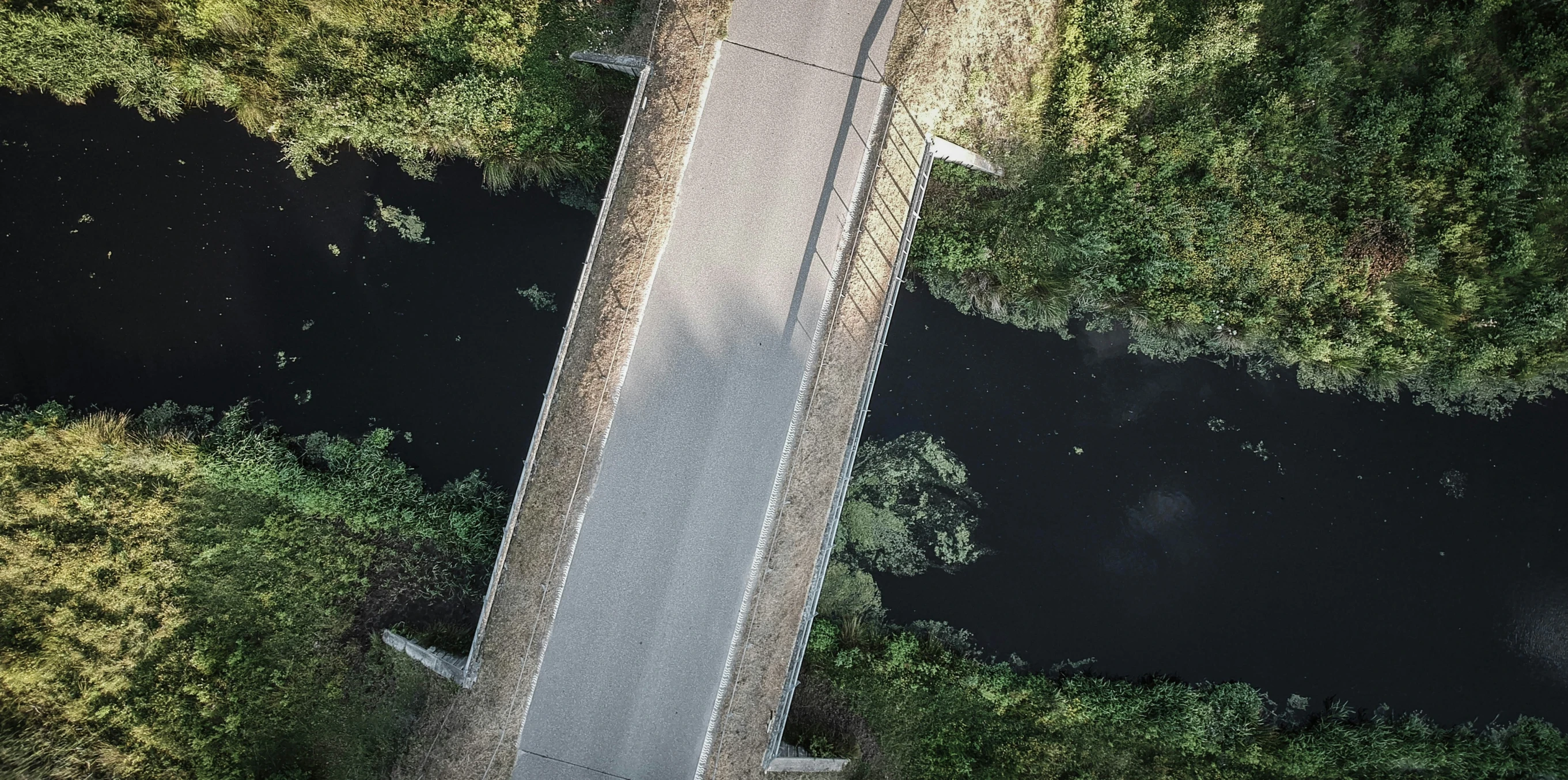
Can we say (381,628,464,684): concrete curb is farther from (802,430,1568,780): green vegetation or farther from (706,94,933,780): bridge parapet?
(802,430,1568,780): green vegetation

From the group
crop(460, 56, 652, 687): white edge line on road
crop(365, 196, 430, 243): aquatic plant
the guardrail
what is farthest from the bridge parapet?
crop(365, 196, 430, 243): aquatic plant

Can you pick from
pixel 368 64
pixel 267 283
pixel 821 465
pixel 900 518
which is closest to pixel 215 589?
pixel 267 283

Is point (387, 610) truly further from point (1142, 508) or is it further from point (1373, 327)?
point (1373, 327)

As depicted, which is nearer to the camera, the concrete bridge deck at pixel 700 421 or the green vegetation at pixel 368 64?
the concrete bridge deck at pixel 700 421

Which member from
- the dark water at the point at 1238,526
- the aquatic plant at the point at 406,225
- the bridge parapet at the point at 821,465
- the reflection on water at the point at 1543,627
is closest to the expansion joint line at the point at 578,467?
the bridge parapet at the point at 821,465

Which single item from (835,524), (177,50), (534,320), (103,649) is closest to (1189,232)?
(835,524)

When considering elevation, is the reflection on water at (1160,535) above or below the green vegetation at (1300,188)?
below

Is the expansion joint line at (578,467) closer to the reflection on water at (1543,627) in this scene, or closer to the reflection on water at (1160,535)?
the reflection on water at (1160,535)
